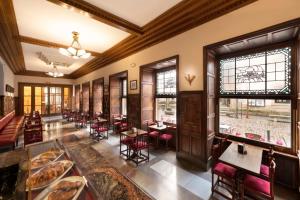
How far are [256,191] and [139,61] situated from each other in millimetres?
4471

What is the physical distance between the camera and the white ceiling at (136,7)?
9.53 feet

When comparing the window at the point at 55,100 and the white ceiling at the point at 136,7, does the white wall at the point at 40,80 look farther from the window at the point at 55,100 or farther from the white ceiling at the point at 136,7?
the white ceiling at the point at 136,7

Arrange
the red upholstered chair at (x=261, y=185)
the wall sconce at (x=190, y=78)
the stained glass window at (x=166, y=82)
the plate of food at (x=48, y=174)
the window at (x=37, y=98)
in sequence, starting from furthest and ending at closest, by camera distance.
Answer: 1. the window at (x=37, y=98)
2. the stained glass window at (x=166, y=82)
3. the wall sconce at (x=190, y=78)
4. the red upholstered chair at (x=261, y=185)
5. the plate of food at (x=48, y=174)

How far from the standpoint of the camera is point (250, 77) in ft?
10.1

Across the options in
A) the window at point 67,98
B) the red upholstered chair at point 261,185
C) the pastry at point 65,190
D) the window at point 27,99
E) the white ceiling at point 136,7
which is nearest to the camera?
the pastry at point 65,190

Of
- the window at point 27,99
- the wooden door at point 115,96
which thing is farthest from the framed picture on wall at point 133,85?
the window at point 27,99

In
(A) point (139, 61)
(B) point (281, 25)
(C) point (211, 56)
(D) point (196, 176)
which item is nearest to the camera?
(B) point (281, 25)

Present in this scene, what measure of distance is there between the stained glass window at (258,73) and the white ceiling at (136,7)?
1895 millimetres

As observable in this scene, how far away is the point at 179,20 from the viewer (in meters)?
3.35

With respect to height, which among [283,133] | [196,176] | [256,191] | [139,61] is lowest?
[196,176]

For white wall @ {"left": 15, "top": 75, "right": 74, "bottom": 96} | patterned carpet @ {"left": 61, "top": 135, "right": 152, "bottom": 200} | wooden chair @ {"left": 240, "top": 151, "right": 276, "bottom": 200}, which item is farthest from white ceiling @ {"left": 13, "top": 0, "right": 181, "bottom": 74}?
white wall @ {"left": 15, "top": 75, "right": 74, "bottom": 96}

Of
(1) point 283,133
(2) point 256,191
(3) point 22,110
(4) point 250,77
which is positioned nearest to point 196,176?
(2) point 256,191

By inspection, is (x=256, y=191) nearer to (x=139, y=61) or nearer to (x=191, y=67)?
(x=191, y=67)

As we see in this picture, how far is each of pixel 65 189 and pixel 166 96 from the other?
4280 millimetres
